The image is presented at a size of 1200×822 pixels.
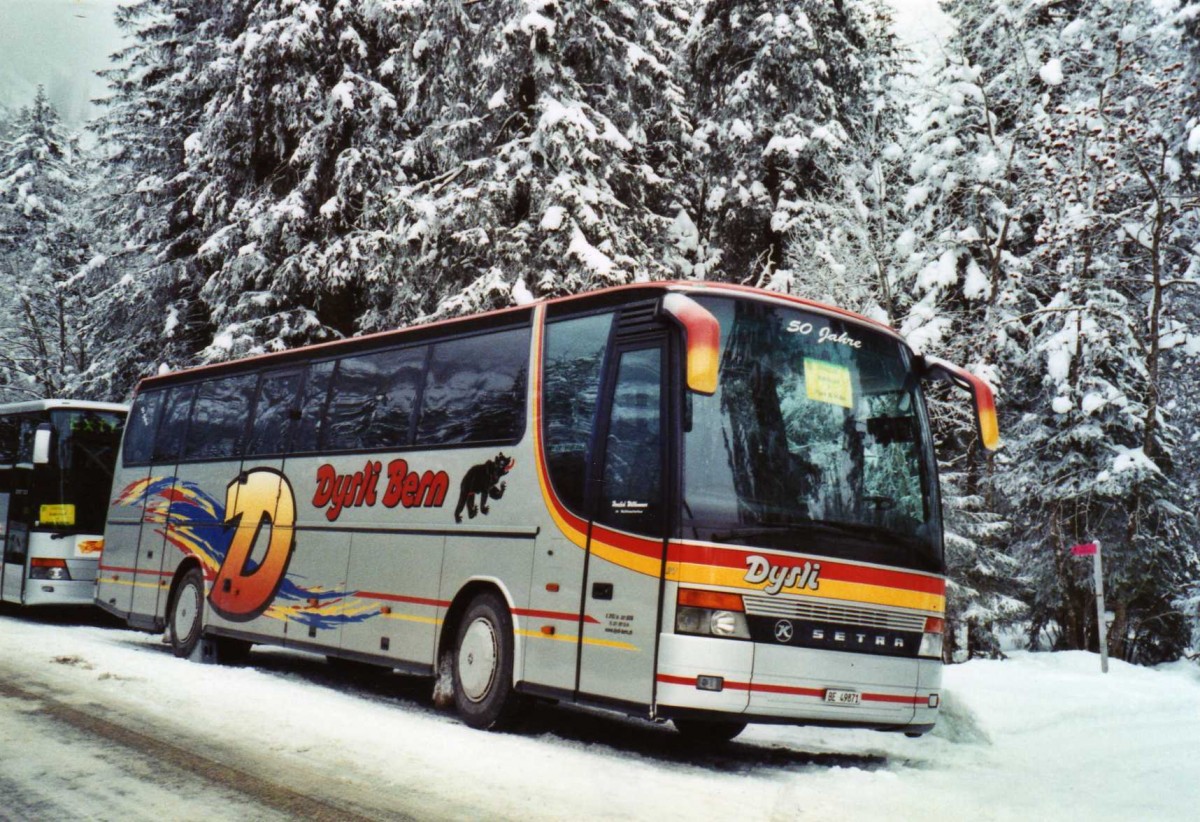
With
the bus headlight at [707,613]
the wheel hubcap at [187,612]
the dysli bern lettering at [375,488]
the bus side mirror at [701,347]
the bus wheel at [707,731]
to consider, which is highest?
the bus side mirror at [701,347]

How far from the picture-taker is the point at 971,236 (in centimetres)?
2459

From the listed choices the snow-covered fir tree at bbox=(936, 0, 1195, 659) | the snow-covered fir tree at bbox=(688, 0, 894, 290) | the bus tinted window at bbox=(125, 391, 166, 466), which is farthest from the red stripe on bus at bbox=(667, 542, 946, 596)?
the snow-covered fir tree at bbox=(688, 0, 894, 290)

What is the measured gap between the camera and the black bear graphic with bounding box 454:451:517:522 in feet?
31.9

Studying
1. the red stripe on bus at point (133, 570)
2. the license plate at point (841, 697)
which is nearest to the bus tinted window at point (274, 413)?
the red stripe on bus at point (133, 570)

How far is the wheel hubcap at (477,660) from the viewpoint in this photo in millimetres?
9367

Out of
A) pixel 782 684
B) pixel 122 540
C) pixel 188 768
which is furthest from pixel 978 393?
pixel 122 540

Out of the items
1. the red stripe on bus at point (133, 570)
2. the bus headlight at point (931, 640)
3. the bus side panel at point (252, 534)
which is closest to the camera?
the bus headlight at point (931, 640)

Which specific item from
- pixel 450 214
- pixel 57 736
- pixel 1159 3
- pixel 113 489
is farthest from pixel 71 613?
pixel 1159 3

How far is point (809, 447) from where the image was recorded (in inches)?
324

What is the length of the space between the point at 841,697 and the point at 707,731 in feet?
6.72

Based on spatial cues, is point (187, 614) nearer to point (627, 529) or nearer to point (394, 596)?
point (394, 596)

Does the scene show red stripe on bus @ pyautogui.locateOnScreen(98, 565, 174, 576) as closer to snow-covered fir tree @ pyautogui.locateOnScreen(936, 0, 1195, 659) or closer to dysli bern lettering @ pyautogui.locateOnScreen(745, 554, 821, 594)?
dysli bern lettering @ pyautogui.locateOnScreen(745, 554, 821, 594)

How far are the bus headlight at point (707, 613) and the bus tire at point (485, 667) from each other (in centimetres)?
197

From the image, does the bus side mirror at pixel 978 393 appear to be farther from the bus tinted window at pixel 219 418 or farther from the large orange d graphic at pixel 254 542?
the bus tinted window at pixel 219 418
